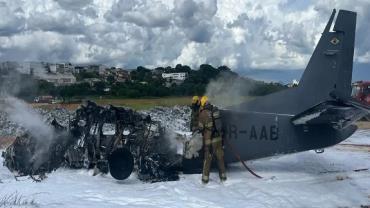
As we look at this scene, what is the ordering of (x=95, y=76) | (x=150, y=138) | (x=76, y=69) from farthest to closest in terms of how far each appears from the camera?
(x=95, y=76), (x=76, y=69), (x=150, y=138)

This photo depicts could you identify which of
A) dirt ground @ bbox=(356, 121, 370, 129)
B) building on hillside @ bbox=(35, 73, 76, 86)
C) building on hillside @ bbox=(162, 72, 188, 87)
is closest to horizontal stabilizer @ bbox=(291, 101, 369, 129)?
building on hillside @ bbox=(35, 73, 76, 86)

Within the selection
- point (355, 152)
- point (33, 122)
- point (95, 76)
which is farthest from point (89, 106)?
point (355, 152)

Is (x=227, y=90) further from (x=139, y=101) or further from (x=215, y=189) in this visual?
(x=139, y=101)

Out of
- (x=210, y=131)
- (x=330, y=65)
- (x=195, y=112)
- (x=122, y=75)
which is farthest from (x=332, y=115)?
(x=122, y=75)

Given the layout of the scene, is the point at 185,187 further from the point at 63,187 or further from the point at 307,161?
the point at 307,161

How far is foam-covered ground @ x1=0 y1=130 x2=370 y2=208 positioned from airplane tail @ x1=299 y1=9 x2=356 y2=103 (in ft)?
7.00

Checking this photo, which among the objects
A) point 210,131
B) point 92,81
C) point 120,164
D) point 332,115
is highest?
point 92,81

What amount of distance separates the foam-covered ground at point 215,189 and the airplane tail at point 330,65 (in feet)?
7.00

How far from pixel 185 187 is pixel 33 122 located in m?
4.60

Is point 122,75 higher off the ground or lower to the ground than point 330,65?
lower

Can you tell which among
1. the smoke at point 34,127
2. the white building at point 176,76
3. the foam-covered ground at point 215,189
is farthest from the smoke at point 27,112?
the white building at point 176,76

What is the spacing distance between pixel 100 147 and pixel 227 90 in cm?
403

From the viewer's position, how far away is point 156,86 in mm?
18156

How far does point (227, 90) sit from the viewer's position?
14.0 meters
